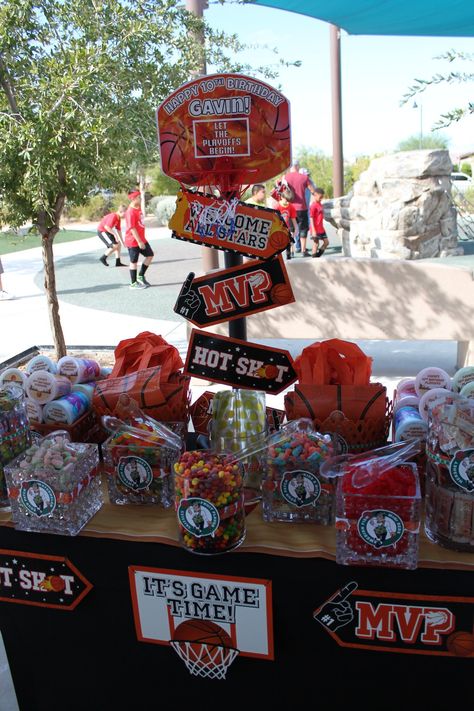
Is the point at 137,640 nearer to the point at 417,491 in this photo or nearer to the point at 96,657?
the point at 96,657

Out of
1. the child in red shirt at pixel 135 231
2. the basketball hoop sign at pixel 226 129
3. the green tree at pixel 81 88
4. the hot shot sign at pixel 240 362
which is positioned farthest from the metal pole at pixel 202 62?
the hot shot sign at pixel 240 362

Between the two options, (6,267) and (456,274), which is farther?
(6,267)

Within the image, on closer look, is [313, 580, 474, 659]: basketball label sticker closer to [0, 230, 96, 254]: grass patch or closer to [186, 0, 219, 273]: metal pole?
[186, 0, 219, 273]: metal pole

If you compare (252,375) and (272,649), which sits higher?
(252,375)

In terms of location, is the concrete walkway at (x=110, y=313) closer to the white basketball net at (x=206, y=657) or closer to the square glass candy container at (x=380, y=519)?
the white basketball net at (x=206, y=657)

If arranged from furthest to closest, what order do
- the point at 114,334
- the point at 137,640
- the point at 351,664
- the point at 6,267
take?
the point at 6,267, the point at 114,334, the point at 137,640, the point at 351,664

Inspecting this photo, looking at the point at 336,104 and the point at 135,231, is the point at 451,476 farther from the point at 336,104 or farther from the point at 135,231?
the point at 336,104

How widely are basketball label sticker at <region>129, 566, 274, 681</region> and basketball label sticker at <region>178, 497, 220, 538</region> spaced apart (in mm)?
141

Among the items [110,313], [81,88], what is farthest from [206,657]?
[110,313]

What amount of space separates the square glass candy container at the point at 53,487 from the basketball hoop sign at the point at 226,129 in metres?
1.04

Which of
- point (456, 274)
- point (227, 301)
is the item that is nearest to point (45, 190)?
point (227, 301)

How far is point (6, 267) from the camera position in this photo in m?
12.9

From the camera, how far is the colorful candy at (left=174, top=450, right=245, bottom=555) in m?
1.64

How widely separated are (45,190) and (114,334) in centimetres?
297
